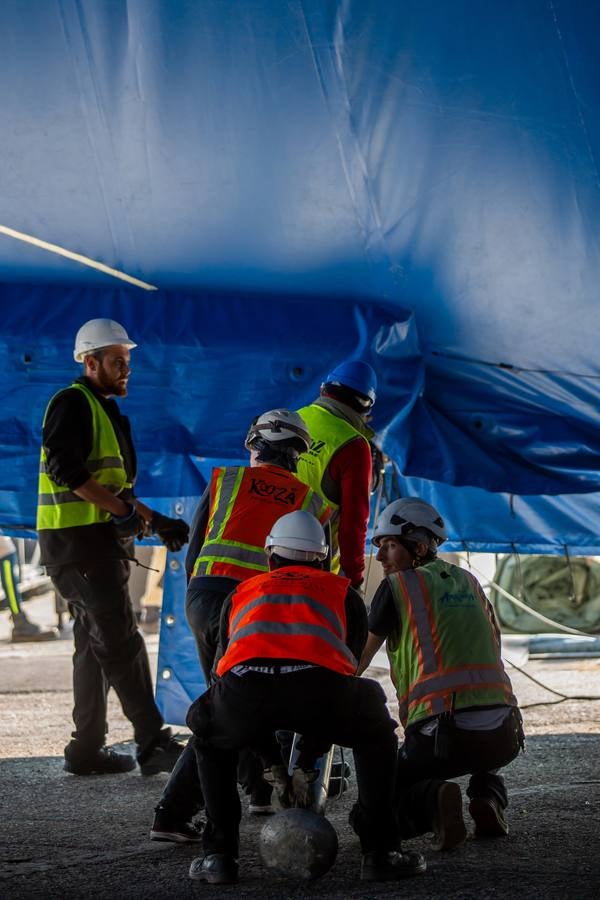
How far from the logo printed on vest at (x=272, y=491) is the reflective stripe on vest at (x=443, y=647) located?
550 millimetres

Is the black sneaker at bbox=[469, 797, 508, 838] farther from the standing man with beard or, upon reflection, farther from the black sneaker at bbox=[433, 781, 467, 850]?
the standing man with beard

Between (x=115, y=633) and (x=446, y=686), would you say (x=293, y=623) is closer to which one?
(x=446, y=686)

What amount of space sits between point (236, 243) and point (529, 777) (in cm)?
300

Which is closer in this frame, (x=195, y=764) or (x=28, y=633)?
(x=195, y=764)

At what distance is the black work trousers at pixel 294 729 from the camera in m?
3.89

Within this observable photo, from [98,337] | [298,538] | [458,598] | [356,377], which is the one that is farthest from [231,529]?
[98,337]

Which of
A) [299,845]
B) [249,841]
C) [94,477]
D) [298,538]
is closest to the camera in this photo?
[299,845]

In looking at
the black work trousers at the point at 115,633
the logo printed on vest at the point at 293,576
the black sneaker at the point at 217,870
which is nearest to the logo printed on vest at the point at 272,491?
the logo printed on vest at the point at 293,576

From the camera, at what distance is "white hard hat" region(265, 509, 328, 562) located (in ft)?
14.0

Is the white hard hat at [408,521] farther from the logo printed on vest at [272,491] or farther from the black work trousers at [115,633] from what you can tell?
the black work trousers at [115,633]

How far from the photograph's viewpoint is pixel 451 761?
4516mm

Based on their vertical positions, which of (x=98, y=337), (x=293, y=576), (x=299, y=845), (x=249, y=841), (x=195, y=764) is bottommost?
(x=249, y=841)

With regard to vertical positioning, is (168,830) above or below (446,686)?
below

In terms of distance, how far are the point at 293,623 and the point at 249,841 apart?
3.69 ft
